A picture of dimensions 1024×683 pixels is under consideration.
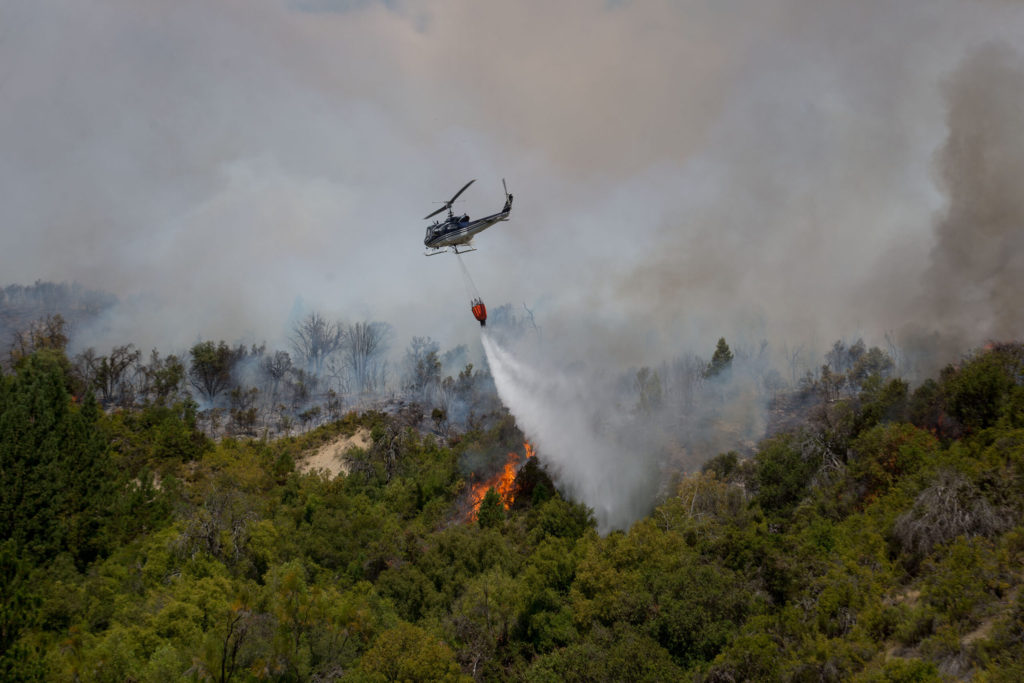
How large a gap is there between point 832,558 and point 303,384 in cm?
11523

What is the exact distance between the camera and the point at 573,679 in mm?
29500

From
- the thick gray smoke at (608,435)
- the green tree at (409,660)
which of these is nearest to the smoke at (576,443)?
the thick gray smoke at (608,435)

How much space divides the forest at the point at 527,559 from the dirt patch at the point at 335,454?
11533mm

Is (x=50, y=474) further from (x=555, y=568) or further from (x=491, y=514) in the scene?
(x=555, y=568)

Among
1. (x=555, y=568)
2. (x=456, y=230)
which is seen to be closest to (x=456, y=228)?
(x=456, y=230)

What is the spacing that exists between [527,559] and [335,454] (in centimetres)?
5365

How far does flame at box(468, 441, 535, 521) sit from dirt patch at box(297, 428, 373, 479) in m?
24.0

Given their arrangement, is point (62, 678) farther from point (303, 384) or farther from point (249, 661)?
point (303, 384)

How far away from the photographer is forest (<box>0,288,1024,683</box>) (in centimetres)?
2891

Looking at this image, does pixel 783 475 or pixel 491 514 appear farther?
pixel 491 514

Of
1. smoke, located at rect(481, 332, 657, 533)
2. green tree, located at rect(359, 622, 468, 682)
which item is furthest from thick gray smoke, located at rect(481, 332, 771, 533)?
green tree, located at rect(359, 622, 468, 682)

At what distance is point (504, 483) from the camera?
216 feet

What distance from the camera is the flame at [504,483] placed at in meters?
62.4

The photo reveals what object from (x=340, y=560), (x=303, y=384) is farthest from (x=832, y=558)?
(x=303, y=384)
